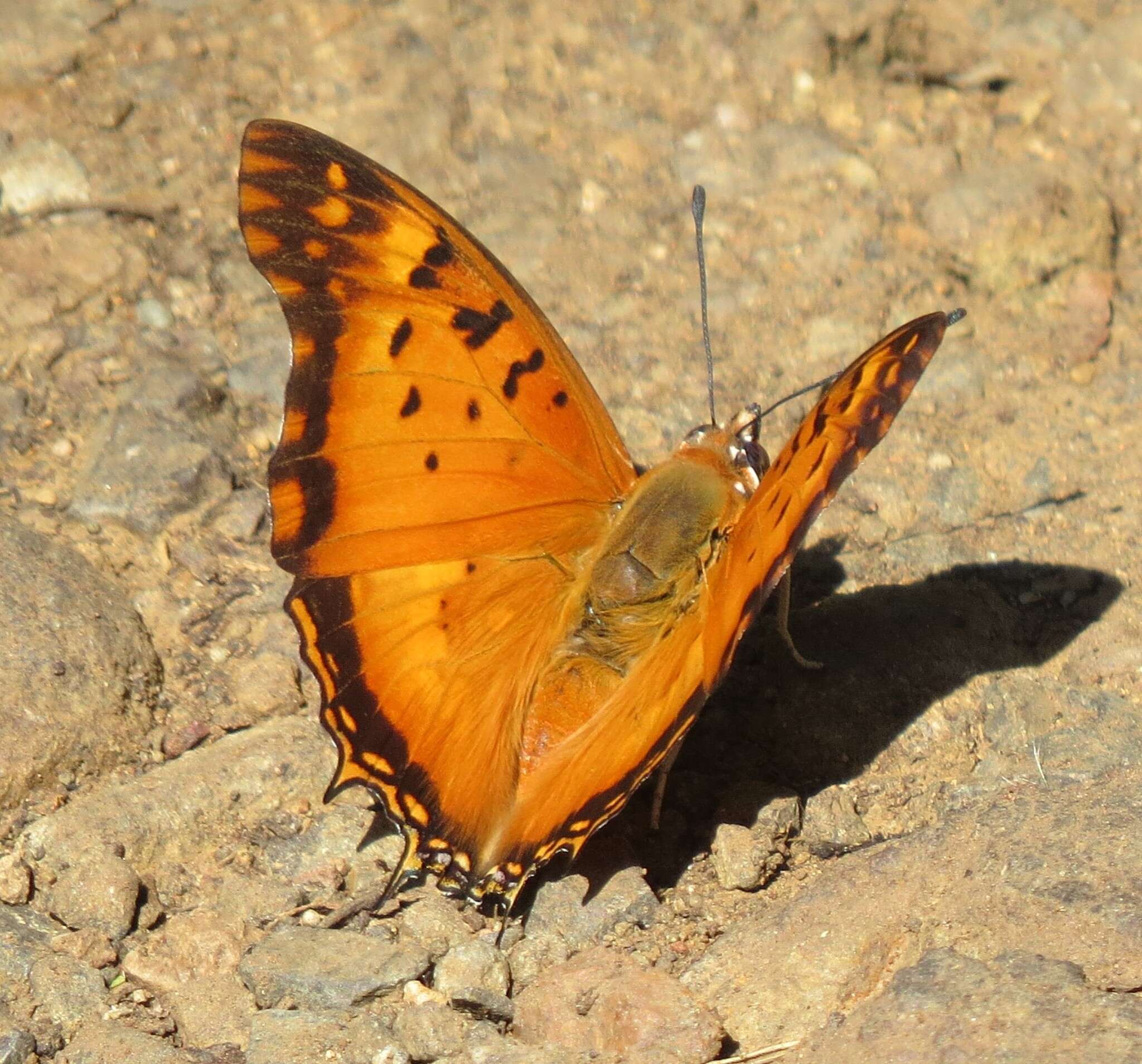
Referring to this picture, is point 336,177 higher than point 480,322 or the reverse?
higher

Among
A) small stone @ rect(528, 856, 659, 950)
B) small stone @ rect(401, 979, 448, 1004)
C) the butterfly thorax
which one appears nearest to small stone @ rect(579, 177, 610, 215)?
the butterfly thorax

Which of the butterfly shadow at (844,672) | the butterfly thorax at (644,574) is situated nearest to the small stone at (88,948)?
the butterfly thorax at (644,574)

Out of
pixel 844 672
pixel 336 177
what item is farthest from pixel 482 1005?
pixel 336 177

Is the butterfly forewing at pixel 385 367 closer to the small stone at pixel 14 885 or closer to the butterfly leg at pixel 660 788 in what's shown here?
the butterfly leg at pixel 660 788

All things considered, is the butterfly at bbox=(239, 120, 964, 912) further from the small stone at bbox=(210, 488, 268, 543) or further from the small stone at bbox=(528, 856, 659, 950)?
the small stone at bbox=(210, 488, 268, 543)

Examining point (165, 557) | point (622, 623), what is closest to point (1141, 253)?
point (622, 623)

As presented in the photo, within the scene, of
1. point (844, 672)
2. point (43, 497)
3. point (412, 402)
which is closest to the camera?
point (412, 402)

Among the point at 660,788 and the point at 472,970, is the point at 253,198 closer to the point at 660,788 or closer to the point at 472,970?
the point at 660,788
